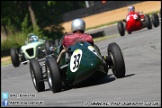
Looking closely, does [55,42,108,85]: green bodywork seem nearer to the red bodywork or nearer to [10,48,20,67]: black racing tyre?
[10,48,20,67]: black racing tyre

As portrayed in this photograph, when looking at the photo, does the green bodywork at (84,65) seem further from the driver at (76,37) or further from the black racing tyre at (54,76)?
the driver at (76,37)

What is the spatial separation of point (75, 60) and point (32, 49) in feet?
41.3

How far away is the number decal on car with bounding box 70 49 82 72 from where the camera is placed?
1020 centimetres

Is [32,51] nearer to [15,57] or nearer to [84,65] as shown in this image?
[15,57]

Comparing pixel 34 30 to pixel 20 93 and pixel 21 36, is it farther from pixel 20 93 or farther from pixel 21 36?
pixel 20 93

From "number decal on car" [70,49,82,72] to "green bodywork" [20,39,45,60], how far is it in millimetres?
12258

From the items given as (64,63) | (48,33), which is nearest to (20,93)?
(64,63)

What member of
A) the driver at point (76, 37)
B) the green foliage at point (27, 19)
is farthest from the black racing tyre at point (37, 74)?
the green foliage at point (27, 19)

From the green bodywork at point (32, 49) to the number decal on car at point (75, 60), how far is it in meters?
12.3

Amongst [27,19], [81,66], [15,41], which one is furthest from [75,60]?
[27,19]

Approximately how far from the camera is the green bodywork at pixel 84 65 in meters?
10.1

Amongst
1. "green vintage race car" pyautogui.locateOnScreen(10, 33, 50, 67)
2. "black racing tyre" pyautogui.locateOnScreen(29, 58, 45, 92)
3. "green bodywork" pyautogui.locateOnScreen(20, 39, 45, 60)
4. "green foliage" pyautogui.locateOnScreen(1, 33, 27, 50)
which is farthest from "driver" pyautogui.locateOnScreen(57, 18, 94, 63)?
"green foliage" pyautogui.locateOnScreen(1, 33, 27, 50)

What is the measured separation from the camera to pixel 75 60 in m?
10.2

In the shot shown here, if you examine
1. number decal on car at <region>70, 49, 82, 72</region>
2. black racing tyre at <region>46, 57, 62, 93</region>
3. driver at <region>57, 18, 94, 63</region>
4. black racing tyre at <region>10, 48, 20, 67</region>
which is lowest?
black racing tyre at <region>10, 48, 20, 67</region>
